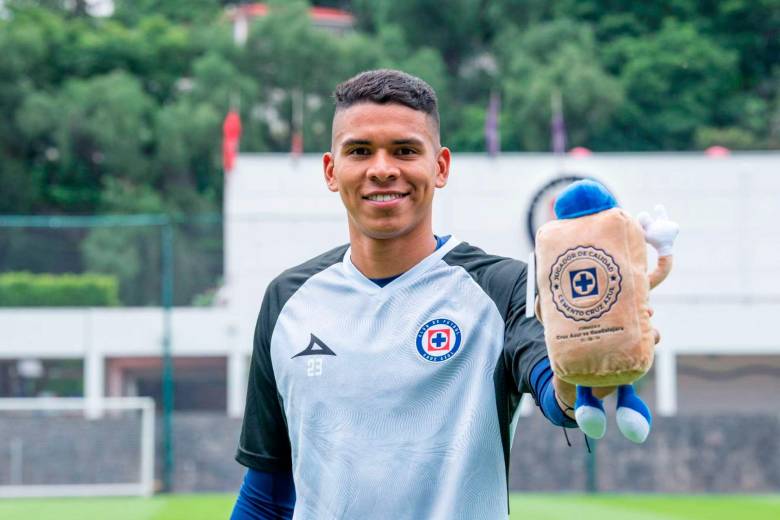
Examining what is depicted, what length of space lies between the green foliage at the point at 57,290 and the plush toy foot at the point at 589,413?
17091 millimetres

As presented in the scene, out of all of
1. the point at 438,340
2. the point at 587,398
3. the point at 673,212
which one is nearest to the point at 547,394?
the point at 587,398

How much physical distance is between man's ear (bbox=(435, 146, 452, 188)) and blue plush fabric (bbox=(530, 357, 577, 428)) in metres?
0.67

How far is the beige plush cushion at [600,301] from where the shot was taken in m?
2.23

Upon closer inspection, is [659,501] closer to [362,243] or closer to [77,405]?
[77,405]

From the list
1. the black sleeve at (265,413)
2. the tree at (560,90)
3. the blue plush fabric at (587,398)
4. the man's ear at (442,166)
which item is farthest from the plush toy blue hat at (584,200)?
the tree at (560,90)

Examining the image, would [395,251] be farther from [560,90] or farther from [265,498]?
[560,90]

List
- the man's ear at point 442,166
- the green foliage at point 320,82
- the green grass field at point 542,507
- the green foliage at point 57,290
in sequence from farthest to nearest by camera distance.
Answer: the green foliage at point 320,82
the green foliage at point 57,290
the green grass field at point 542,507
the man's ear at point 442,166

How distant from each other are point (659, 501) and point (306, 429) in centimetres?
1339

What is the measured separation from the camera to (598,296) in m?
2.25

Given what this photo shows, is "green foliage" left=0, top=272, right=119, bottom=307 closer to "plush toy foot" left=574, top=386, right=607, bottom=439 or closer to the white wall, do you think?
the white wall

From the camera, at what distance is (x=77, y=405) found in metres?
17.8

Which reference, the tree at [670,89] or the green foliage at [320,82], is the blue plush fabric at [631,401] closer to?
the green foliage at [320,82]

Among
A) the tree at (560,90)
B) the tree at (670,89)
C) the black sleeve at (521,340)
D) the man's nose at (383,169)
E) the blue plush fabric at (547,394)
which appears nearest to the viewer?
the blue plush fabric at (547,394)

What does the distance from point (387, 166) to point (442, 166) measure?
239 millimetres
